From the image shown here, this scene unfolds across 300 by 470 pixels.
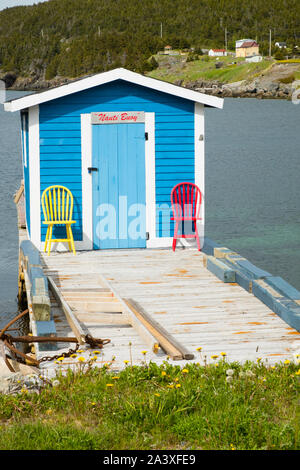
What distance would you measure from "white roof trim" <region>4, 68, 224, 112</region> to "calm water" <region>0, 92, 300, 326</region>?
4.90 meters

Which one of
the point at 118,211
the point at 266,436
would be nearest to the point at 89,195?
the point at 118,211

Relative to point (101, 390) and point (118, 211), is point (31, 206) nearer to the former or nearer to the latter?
point (118, 211)

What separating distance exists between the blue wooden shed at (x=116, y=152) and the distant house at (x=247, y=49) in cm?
17306

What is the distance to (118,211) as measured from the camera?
12258mm

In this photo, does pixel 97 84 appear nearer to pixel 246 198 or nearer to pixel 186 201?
pixel 186 201

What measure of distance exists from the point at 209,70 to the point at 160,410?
15865cm

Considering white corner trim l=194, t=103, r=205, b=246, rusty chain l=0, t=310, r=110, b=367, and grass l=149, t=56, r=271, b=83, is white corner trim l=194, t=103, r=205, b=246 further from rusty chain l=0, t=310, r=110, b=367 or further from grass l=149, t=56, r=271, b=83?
grass l=149, t=56, r=271, b=83

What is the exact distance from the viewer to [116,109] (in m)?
12.2

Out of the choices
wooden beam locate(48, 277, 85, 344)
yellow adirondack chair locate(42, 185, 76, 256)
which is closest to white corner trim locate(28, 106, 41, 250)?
yellow adirondack chair locate(42, 185, 76, 256)

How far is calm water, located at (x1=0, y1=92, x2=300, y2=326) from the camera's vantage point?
1841cm

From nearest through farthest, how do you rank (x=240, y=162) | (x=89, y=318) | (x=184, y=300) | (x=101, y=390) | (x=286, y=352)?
(x=101, y=390)
(x=286, y=352)
(x=89, y=318)
(x=184, y=300)
(x=240, y=162)

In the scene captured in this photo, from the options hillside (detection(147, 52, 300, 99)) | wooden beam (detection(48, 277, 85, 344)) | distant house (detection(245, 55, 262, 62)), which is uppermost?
distant house (detection(245, 55, 262, 62))

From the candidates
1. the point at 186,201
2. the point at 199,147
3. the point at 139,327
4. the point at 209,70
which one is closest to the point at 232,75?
the point at 209,70
